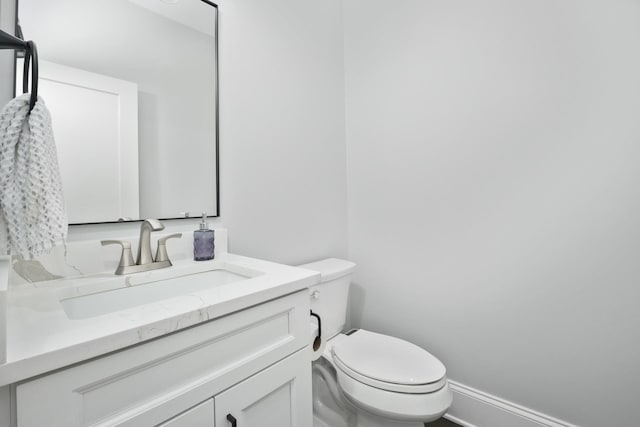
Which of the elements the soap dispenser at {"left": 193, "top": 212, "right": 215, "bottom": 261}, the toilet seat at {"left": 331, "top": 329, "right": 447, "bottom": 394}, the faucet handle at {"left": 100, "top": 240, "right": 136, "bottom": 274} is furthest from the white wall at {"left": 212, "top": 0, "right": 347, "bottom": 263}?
the toilet seat at {"left": 331, "top": 329, "right": 447, "bottom": 394}

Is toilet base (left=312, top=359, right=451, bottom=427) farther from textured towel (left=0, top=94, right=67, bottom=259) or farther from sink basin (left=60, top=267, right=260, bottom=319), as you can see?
textured towel (left=0, top=94, right=67, bottom=259)

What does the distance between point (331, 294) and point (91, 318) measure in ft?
3.20

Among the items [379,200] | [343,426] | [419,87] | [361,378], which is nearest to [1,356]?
[361,378]

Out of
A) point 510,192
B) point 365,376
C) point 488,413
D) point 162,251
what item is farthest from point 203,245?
point 488,413

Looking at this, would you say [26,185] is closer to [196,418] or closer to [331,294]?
[196,418]

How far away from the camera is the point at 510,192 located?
1.27 m

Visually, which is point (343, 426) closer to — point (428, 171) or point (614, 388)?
point (614, 388)

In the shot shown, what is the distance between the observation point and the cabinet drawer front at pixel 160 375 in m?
0.44

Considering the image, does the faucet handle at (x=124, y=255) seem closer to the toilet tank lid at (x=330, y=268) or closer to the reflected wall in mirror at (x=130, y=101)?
the reflected wall in mirror at (x=130, y=101)

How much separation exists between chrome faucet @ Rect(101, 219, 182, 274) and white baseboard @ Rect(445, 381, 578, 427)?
4.59ft

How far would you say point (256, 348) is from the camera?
0.72 metres

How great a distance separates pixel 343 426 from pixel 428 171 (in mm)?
1212

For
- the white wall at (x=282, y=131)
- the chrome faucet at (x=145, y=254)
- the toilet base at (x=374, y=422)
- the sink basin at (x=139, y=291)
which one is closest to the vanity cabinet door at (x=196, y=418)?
the sink basin at (x=139, y=291)

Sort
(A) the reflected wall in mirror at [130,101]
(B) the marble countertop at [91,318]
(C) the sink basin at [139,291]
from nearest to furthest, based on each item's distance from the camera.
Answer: (B) the marble countertop at [91,318] < (C) the sink basin at [139,291] < (A) the reflected wall in mirror at [130,101]
